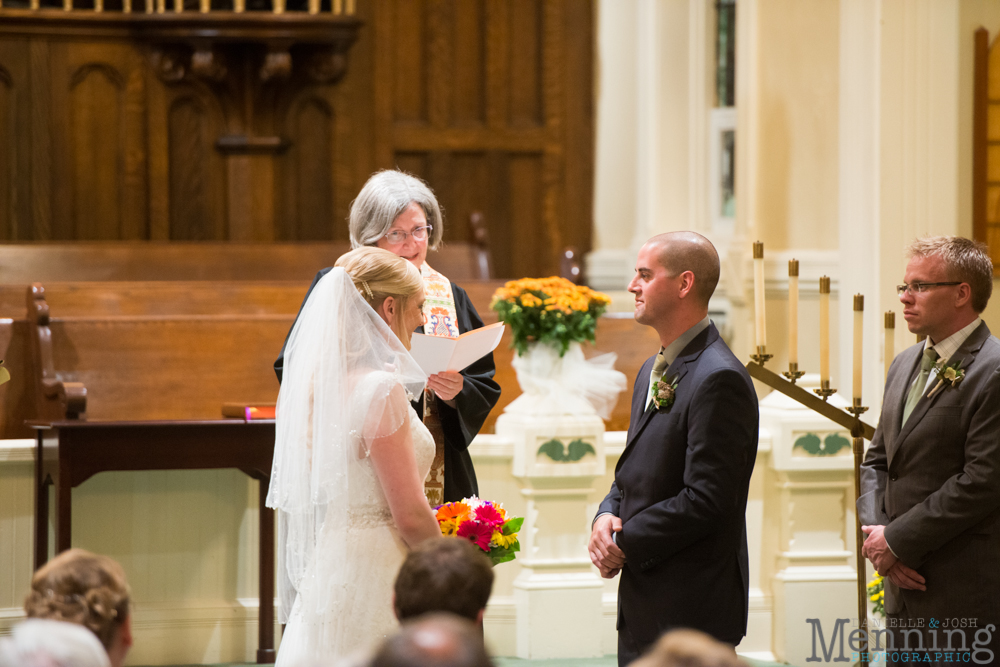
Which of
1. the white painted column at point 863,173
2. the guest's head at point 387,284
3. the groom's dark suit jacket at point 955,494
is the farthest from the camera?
the white painted column at point 863,173

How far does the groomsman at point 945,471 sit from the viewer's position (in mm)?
2754

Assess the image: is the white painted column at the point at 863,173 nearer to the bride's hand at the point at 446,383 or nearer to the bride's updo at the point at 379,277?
the bride's hand at the point at 446,383

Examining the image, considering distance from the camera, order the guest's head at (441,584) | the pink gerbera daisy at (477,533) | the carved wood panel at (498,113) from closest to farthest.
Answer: the guest's head at (441,584) < the pink gerbera daisy at (477,533) < the carved wood panel at (498,113)

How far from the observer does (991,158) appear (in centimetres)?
493

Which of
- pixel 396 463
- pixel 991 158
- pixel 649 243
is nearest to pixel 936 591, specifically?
pixel 649 243

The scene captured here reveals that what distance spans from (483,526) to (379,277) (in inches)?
24.6

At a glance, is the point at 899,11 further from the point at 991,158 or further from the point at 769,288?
the point at 769,288

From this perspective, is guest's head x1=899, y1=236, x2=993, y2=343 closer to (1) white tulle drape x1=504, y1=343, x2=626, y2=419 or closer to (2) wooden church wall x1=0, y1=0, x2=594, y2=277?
(1) white tulle drape x1=504, y1=343, x2=626, y2=419

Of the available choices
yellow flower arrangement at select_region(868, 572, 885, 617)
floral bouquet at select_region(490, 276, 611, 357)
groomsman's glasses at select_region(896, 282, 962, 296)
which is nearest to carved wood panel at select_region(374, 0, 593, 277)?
floral bouquet at select_region(490, 276, 611, 357)

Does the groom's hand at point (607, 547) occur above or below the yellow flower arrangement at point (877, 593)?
above

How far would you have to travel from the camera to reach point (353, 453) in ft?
7.89

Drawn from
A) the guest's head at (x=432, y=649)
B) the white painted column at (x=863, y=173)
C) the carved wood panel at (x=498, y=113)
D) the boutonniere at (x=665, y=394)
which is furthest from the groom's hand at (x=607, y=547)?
the carved wood panel at (x=498, y=113)

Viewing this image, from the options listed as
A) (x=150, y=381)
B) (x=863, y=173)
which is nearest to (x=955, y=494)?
(x=863, y=173)

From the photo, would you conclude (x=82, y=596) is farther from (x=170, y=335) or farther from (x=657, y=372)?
(x=170, y=335)
